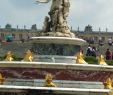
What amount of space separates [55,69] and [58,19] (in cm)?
326

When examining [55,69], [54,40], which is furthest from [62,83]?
[54,40]

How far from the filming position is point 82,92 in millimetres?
17891

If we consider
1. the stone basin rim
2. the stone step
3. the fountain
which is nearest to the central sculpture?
the fountain

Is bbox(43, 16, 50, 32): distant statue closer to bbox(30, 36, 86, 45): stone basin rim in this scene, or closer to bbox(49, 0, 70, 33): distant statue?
bbox(49, 0, 70, 33): distant statue

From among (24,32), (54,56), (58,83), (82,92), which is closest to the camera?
(82,92)

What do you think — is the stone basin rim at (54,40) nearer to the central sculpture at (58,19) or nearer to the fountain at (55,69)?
the fountain at (55,69)

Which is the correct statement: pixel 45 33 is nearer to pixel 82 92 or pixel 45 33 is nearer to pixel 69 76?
pixel 69 76

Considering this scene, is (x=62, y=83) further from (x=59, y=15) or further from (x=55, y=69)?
(x=59, y=15)

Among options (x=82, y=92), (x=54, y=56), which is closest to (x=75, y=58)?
(x=54, y=56)

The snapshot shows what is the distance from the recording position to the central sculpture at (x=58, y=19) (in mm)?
23484

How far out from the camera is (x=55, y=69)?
20.9 meters

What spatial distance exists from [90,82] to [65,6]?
411 centimetres

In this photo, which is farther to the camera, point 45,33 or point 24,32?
point 24,32

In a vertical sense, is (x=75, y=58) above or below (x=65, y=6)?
below
